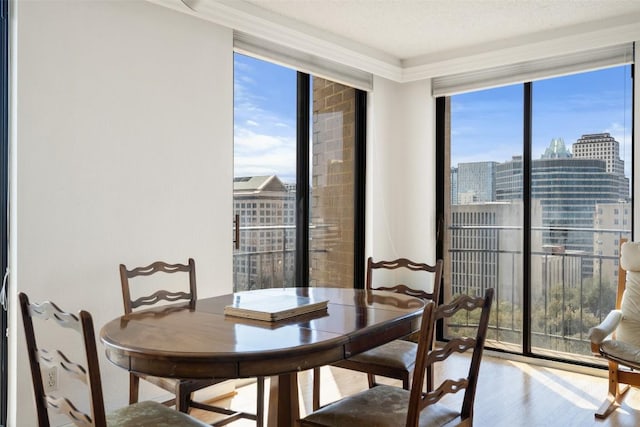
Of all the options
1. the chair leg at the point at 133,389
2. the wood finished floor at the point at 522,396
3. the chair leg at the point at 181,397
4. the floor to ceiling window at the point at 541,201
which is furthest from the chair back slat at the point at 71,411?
the floor to ceiling window at the point at 541,201

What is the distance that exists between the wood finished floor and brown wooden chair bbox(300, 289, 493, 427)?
3.72 feet

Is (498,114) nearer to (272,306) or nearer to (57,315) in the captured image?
(272,306)

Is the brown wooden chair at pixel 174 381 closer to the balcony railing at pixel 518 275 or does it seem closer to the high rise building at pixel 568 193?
the balcony railing at pixel 518 275

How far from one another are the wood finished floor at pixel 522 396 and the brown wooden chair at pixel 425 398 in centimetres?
114

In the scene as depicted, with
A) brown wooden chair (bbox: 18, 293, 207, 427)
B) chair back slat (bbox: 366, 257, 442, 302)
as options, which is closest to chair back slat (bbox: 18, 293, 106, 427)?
brown wooden chair (bbox: 18, 293, 207, 427)

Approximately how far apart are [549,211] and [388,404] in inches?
105

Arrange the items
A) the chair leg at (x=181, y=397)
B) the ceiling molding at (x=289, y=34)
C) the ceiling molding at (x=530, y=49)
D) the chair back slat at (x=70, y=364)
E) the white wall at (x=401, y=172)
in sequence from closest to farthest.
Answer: the chair back slat at (x=70, y=364) → the chair leg at (x=181, y=397) → the ceiling molding at (x=289, y=34) → the ceiling molding at (x=530, y=49) → the white wall at (x=401, y=172)

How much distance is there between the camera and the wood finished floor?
119 inches

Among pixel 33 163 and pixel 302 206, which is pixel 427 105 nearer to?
pixel 302 206

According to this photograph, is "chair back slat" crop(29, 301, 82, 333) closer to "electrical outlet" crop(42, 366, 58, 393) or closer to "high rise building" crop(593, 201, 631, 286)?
"electrical outlet" crop(42, 366, 58, 393)

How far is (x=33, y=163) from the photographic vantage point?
2.58 metres

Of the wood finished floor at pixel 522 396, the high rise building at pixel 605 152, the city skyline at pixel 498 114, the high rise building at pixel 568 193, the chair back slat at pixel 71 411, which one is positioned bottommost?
the wood finished floor at pixel 522 396

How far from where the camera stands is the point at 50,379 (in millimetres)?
2664

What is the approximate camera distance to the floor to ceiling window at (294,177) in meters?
3.72
